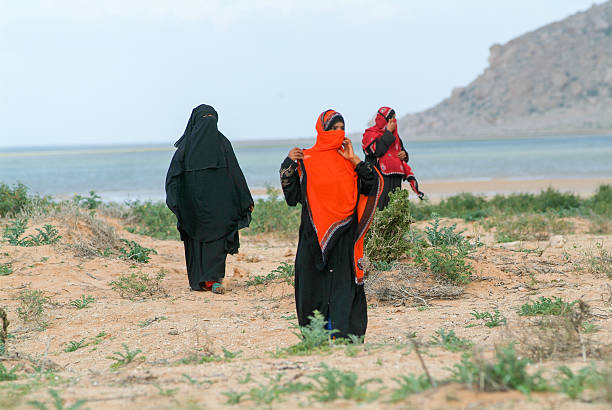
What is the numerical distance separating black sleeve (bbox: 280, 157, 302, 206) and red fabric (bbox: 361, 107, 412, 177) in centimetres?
292

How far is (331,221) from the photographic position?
168 inches

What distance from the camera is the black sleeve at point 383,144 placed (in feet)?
23.4

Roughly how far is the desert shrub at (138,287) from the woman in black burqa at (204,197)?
350 mm

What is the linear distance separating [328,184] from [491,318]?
1466mm

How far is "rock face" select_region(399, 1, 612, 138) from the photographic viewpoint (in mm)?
90625

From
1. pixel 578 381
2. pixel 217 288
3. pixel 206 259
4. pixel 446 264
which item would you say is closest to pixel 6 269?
pixel 206 259

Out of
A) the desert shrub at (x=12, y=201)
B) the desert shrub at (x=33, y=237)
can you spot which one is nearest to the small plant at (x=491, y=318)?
the desert shrub at (x=33, y=237)

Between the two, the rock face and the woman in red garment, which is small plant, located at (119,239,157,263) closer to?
the woman in red garment

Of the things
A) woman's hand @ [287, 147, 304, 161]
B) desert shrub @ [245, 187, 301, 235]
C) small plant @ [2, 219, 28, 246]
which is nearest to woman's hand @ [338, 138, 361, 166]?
woman's hand @ [287, 147, 304, 161]

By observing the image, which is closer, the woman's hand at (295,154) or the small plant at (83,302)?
the woman's hand at (295,154)

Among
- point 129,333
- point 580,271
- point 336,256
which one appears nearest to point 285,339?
point 336,256

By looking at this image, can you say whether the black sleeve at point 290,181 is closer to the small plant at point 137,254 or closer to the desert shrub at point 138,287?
the desert shrub at point 138,287

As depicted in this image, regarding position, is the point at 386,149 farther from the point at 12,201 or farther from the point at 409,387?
the point at 12,201

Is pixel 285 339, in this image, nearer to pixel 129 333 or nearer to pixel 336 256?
pixel 336 256
